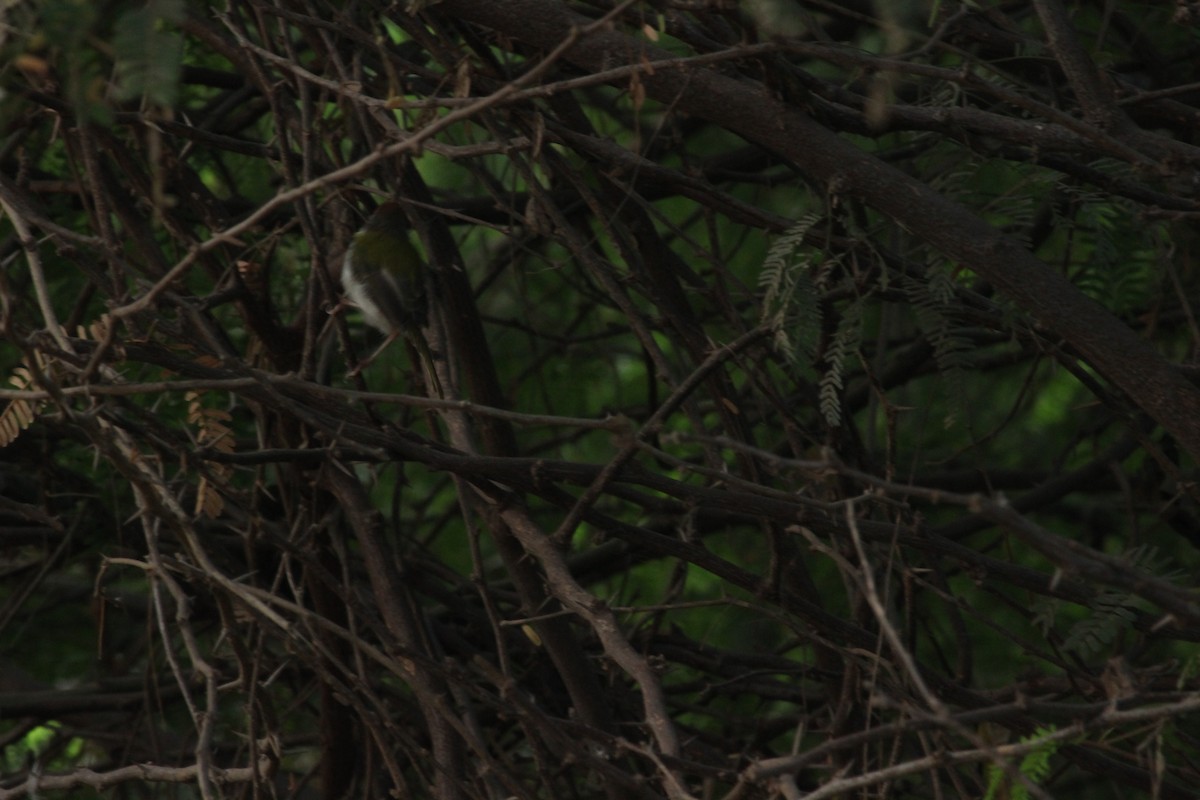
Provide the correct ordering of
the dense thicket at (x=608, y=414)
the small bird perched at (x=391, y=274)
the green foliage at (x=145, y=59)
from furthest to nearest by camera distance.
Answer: the small bird perched at (x=391, y=274) < the dense thicket at (x=608, y=414) < the green foliage at (x=145, y=59)

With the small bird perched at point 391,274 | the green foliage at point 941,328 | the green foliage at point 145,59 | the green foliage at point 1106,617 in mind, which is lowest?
the green foliage at point 1106,617

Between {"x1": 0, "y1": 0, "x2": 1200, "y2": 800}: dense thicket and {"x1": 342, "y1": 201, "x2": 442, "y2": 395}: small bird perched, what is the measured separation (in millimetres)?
85

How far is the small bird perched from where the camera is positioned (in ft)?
10.7

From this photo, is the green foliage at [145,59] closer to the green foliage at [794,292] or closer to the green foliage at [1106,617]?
the green foliage at [794,292]

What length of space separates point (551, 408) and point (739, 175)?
4.39 ft

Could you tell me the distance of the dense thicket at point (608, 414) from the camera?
2.22 meters

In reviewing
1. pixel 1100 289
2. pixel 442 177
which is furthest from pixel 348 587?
pixel 442 177

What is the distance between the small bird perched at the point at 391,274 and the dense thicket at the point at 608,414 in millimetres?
85

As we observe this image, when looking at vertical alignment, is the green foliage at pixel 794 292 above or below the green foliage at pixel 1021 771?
above

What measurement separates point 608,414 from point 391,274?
60cm

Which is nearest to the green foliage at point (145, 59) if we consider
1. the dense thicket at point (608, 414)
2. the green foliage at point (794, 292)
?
the dense thicket at point (608, 414)

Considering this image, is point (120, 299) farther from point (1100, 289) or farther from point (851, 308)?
point (1100, 289)

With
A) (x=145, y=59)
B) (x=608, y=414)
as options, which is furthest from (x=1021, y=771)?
(x=608, y=414)

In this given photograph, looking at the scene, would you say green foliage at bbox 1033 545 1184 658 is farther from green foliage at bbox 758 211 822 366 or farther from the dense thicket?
green foliage at bbox 758 211 822 366
